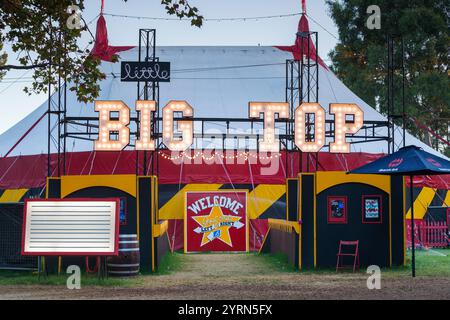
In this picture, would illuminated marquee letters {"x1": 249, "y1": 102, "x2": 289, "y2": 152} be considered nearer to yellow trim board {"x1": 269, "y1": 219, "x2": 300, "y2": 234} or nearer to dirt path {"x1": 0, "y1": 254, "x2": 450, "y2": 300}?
yellow trim board {"x1": 269, "y1": 219, "x2": 300, "y2": 234}

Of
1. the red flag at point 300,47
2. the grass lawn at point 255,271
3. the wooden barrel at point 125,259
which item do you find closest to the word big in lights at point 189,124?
the grass lawn at point 255,271

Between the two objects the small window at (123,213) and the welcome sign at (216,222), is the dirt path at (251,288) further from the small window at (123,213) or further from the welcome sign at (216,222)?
the welcome sign at (216,222)

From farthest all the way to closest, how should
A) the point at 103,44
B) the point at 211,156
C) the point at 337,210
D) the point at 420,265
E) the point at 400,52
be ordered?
the point at 400,52, the point at 103,44, the point at 211,156, the point at 420,265, the point at 337,210

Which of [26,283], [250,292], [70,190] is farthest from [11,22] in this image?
[250,292]

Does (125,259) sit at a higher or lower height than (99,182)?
lower

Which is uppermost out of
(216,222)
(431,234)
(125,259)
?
(216,222)

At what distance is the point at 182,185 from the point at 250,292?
13.1 metres

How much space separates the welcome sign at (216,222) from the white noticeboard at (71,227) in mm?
9655

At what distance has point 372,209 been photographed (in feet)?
62.3

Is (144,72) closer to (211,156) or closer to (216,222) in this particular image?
(211,156)

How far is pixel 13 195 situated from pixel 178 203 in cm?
609

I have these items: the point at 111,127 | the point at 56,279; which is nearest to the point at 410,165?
the point at 56,279

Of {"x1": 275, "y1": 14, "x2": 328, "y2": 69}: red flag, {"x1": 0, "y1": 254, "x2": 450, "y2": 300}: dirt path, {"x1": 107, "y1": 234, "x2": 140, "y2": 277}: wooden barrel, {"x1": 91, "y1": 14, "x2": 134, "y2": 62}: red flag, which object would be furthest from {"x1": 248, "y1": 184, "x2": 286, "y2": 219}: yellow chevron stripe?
{"x1": 91, "y1": 14, "x2": 134, "y2": 62}: red flag

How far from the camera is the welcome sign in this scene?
2577 cm
